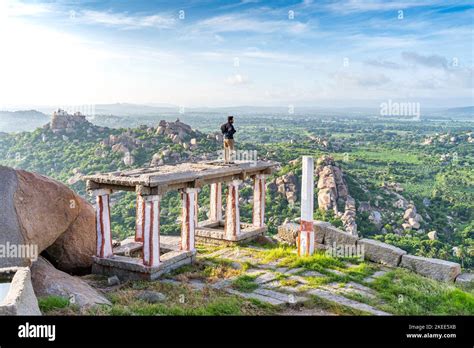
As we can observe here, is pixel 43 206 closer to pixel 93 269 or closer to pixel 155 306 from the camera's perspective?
pixel 93 269

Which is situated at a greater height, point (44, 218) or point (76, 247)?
point (44, 218)

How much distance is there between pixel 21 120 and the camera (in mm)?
45344

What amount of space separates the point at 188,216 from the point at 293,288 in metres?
3.32

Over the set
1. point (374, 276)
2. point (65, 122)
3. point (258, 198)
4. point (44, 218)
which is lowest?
point (374, 276)

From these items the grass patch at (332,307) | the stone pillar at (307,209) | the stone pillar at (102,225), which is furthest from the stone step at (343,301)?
the stone pillar at (102,225)

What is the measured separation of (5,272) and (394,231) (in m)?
19.5

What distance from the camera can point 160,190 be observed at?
36.1 feet

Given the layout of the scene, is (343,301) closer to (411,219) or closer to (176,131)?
(411,219)

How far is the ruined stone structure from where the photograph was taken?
1112 cm

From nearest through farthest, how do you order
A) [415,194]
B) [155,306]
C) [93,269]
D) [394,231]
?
[155,306], [93,269], [394,231], [415,194]

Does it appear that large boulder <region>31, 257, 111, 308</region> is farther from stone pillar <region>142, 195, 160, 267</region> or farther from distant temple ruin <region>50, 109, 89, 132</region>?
distant temple ruin <region>50, 109, 89, 132</region>

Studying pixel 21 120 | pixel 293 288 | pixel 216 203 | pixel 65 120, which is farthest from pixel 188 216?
pixel 21 120

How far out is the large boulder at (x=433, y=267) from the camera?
36.9ft
